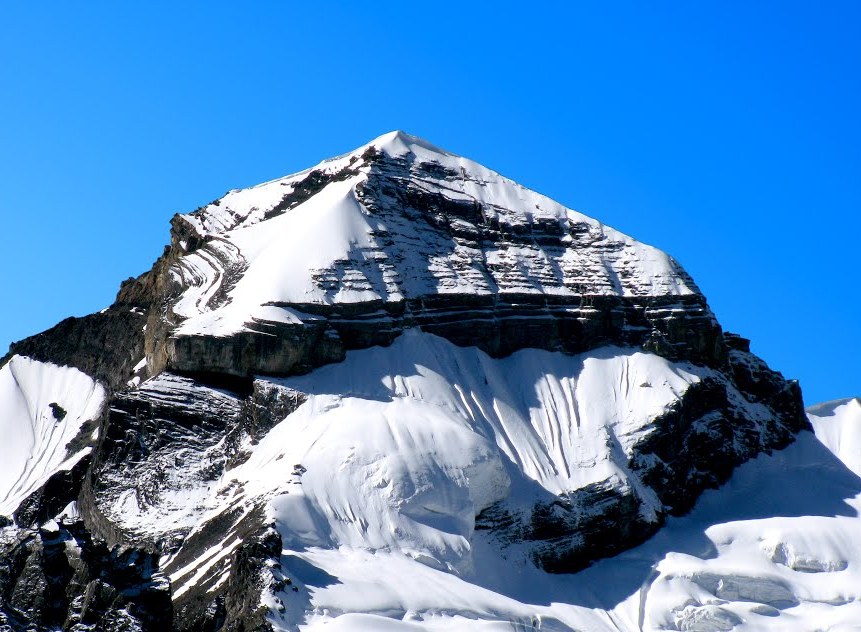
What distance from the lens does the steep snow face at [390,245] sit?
103812 millimetres

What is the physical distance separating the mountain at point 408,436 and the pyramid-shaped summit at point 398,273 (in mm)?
179

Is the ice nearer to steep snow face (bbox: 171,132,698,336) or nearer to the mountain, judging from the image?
the mountain

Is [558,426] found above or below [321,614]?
above

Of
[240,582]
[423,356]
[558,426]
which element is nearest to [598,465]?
[558,426]

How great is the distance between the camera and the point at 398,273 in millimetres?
106562

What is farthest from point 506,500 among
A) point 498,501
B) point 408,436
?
point 408,436

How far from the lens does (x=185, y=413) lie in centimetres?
9644

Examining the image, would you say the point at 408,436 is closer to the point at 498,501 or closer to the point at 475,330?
the point at 498,501

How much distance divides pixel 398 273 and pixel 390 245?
2341mm

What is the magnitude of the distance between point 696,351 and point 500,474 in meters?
20.7

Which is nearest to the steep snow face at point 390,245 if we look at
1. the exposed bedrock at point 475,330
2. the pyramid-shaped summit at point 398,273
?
the pyramid-shaped summit at point 398,273

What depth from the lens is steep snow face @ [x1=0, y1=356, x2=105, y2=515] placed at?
337ft

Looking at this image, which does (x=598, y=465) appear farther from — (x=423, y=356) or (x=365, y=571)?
(x=365, y=571)

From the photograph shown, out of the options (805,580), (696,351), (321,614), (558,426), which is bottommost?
(321,614)
